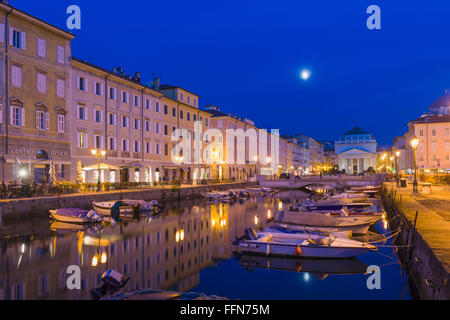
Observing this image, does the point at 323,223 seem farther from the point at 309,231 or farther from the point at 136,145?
the point at 136,145

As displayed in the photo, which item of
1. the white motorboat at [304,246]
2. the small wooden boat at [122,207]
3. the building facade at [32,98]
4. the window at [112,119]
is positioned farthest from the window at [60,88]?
the white motorboat at [304,246]

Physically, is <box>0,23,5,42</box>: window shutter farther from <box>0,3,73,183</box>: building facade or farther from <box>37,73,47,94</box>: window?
<box>37,73,47,94</box>: window

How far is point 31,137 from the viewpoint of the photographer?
→ 116 feet

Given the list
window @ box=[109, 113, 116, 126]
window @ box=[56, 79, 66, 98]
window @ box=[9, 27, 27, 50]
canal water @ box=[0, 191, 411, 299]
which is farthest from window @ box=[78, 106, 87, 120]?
canal water @ box=[0, 191, 411, 299]

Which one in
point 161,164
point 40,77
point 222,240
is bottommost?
point 222,240

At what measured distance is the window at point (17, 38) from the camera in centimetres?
3375

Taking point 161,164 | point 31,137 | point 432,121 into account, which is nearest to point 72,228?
point 31,137

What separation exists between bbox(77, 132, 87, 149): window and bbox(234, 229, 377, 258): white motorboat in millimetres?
28771

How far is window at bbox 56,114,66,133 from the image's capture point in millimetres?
38816

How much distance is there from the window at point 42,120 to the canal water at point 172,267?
13765mm

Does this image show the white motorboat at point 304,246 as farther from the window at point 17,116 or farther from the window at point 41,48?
the window at point 41,48

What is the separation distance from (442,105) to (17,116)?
428 feet

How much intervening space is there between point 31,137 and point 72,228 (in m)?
13.5
